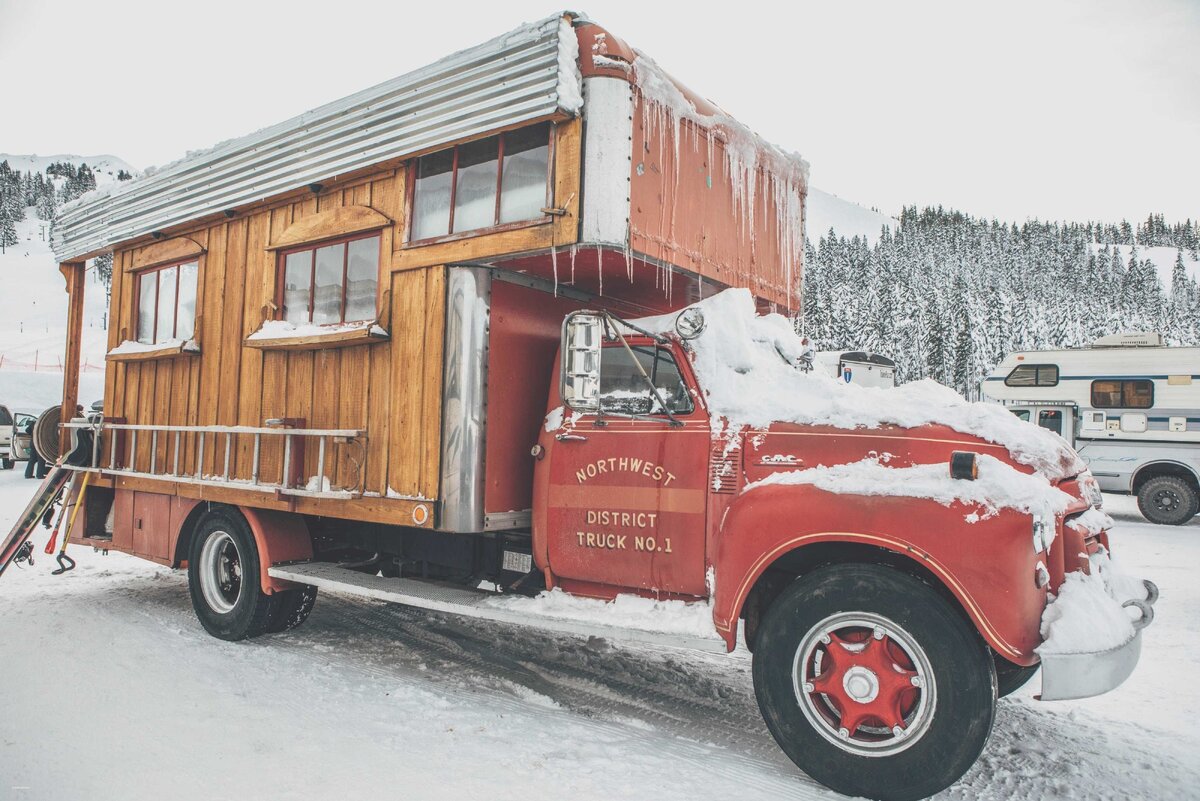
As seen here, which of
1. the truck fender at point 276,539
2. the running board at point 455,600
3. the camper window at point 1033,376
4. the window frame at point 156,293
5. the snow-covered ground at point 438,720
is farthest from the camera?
the camper window at point 1033,376

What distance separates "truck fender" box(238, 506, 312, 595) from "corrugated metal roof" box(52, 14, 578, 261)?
7.98ft

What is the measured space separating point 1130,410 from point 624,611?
13.9 meters

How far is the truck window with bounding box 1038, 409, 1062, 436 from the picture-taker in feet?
48.4

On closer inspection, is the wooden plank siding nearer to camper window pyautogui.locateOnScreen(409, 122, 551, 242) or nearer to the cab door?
camper window pyautogui.locateOnScreen(409, 122, 551, 242)

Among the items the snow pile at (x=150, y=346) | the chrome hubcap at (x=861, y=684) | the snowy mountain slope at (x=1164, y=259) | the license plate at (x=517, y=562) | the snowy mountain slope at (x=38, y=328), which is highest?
the snowy mountain slope at (x=1164, y=259)

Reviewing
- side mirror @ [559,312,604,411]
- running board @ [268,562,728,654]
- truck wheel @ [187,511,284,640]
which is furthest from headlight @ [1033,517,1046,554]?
truck wheel @ [187,511,284,640]

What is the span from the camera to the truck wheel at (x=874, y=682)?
121 inches

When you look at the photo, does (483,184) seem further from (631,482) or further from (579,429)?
(631,482)

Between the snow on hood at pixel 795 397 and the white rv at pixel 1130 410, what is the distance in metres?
11.5

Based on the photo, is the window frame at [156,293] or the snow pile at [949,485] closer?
the snow pile at [949,485]

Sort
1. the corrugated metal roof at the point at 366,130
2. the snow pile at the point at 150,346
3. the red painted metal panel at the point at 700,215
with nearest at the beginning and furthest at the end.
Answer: the corrugated metal roof at the point at 366,130
the red painted metal panel at the point at 700,215
the snow pile at the point at 150,346

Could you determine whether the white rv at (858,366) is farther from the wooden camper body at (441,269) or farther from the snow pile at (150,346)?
the snow pile at (150,346)

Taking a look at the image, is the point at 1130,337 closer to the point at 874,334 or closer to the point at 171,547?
the point at 171,547

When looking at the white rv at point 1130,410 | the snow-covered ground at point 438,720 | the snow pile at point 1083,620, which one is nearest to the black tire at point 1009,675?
the snow-covered ground at point 438,720
